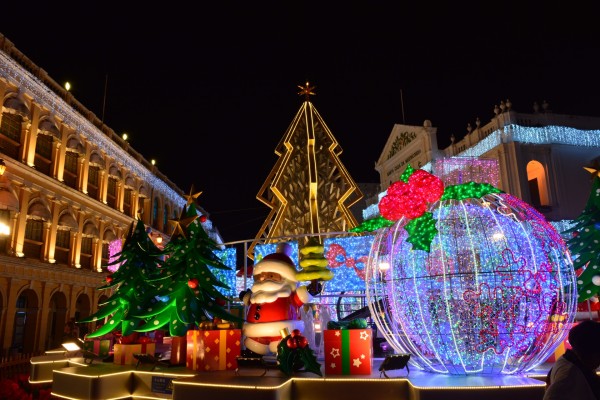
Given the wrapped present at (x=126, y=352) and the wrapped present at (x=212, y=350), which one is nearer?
the wrapped present at (x=212, y=350)

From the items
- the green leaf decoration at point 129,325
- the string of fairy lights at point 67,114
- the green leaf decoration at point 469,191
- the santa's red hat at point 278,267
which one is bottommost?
the green leaf decoration at point 129,325

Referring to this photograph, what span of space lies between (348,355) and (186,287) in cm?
374

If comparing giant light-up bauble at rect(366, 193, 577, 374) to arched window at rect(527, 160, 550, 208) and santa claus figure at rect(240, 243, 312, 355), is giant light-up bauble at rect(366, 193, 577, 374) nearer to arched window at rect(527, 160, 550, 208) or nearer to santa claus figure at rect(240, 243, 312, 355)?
santa claus figure at rect(240, 243, 312, 355)

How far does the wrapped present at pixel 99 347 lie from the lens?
9.31 meters

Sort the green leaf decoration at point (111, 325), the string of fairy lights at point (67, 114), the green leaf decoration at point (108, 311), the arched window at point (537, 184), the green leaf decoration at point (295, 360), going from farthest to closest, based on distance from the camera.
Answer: the arched window at point (537, 184) → the string of fairy lights at point (67, 114) → the green leaf decoration at point (108, 311) → the green leaf decoration at point (111, 325) → the green leaf decoration at point (295, 360)

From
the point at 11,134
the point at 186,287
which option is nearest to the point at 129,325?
the point at 186,287

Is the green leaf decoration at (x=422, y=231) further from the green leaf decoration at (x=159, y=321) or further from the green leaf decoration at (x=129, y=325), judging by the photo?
the green leaf decoration at (x=129, y=325)

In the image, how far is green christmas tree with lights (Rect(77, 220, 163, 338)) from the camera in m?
9.92

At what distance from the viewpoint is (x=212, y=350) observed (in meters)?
7.91

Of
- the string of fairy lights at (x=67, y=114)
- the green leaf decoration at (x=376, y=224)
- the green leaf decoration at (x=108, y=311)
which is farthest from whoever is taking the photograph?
the string of fairy lights at (x=67, y=114)

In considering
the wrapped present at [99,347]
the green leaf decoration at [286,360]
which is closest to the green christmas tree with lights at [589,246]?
the green leaf decoration at [286,360]

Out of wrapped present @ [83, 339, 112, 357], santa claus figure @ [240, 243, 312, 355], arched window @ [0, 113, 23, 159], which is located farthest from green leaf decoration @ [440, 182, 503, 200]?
arched window @ [0, 113, 23, 159]

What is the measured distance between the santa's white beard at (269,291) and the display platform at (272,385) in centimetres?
123

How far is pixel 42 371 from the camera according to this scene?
9953 millimetres
